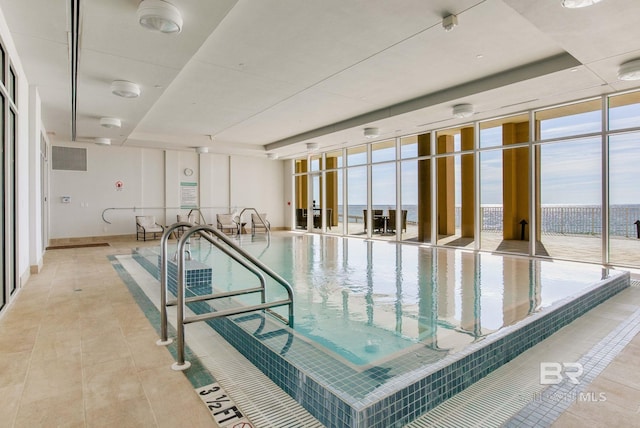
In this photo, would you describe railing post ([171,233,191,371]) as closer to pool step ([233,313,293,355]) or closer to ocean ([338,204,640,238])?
pool step ([233,313,293,355])

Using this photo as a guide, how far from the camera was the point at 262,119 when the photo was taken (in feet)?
26.3

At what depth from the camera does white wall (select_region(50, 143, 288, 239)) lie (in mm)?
9938

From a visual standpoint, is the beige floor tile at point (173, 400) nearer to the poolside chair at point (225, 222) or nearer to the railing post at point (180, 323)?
the railing post at point (180, 323)

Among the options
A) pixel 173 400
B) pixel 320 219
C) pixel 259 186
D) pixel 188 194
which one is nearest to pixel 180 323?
pixel 173 400

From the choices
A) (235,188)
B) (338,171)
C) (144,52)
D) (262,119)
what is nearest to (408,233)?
(338,171)

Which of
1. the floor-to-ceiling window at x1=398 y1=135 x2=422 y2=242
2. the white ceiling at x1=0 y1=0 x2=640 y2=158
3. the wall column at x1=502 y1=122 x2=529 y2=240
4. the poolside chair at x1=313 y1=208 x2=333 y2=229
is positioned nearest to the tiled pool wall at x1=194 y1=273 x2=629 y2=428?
the white ceiling at x1=0 y1=0 x2=640 y2=158

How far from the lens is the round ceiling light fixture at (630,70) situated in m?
4.29

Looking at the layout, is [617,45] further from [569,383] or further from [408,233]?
[408,233]

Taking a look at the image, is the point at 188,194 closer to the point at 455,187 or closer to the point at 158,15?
the point at 455,187

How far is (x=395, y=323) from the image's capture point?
10.2 feet

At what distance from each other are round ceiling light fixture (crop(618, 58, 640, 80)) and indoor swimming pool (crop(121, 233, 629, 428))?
96.2 inches

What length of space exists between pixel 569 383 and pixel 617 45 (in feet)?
12.3

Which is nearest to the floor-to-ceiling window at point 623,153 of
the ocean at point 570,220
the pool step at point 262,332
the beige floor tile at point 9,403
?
the ocean at point 570,220

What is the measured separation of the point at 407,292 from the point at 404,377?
7.46ft
